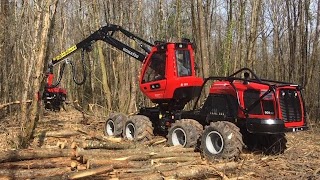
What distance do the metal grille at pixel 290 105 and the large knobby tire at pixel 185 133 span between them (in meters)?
1.91

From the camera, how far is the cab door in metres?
10.1

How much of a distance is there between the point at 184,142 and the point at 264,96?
2224 millimetres

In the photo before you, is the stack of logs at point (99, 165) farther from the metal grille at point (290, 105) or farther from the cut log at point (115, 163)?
the metal grille at point (290, 105)

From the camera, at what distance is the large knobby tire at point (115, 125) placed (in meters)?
10.9

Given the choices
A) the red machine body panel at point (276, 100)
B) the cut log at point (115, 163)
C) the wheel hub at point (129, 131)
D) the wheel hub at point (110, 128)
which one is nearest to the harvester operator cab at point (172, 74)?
the wheel hub at point (129, 131)

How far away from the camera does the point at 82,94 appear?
2684 centimetres

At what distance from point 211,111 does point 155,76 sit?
211cm

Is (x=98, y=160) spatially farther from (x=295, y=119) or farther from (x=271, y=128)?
(x=295, y=119)

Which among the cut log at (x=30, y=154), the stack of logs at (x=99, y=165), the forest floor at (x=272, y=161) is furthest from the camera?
the forest floor at (x=272, y=161)

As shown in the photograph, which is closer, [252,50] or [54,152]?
[54,152]

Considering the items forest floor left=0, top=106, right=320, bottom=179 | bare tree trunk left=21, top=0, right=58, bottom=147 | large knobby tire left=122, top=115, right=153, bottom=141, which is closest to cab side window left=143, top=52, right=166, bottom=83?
large knobby tire left=122, top=115, right=153, bottom=141

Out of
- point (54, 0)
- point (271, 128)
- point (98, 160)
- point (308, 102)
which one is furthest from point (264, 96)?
point (308, 102)

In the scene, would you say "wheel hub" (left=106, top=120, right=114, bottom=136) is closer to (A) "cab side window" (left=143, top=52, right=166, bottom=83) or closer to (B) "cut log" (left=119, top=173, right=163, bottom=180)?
(A) "cab side window" (left=143, top=52, right=166, bottom=83)

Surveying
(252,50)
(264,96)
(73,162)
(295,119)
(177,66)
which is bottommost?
(73,162)
